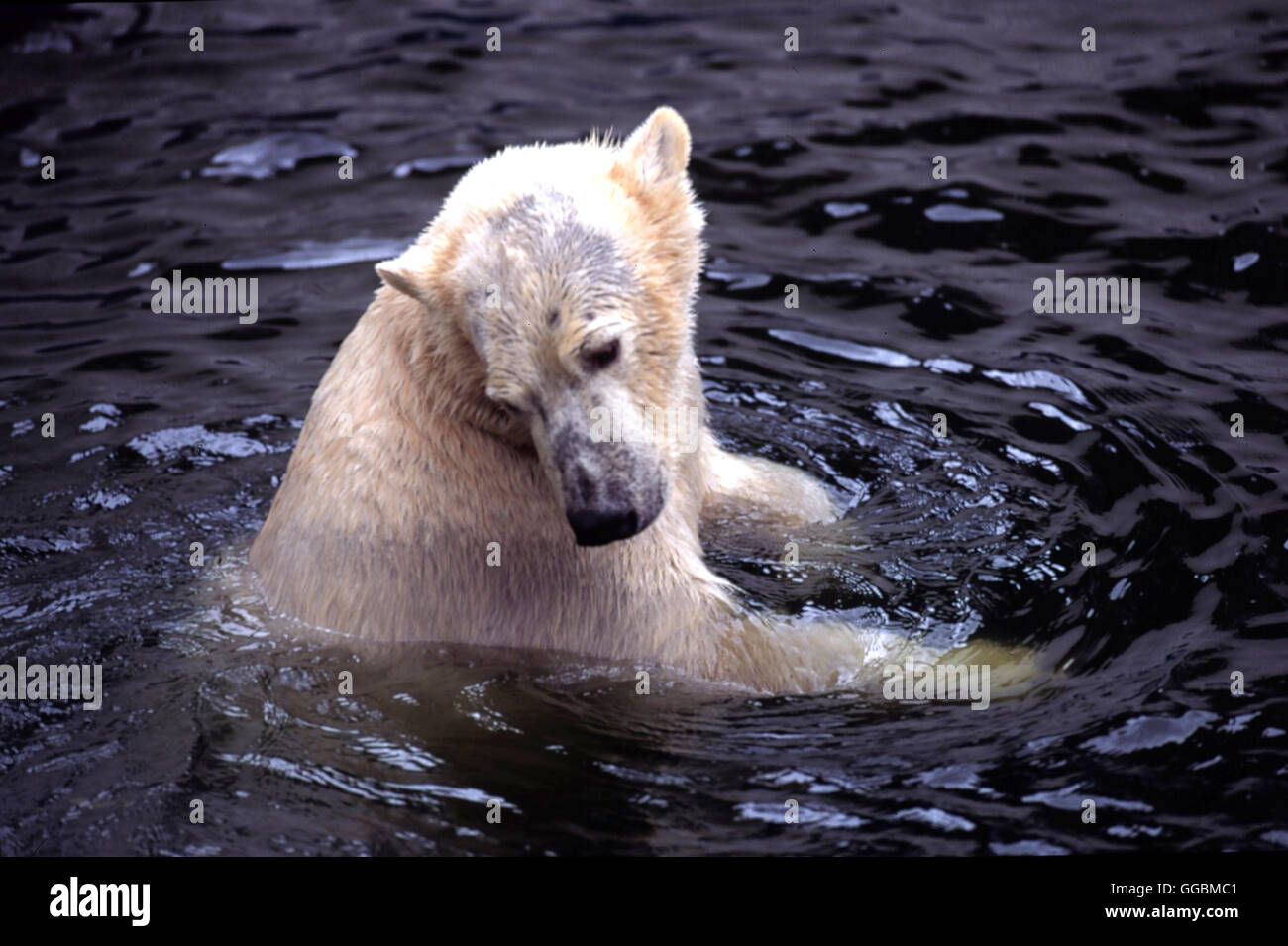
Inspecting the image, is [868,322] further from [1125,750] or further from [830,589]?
[1125,750]

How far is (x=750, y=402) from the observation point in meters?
6.83

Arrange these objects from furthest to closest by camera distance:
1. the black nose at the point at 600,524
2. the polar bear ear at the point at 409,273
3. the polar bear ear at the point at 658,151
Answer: the polar bear ear at the point at 658,151 < the polar bear ear at the point at 409,273 < the black nose at the point at 600,524

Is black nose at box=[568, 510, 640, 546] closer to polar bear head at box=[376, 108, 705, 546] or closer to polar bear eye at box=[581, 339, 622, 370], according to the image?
polar bear head at box=[376, 108, 705, 546]

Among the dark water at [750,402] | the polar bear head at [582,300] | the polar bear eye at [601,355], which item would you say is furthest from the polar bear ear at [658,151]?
the dark water at [750,402]

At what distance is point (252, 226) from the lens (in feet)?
28.9

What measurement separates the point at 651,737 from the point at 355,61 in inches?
305

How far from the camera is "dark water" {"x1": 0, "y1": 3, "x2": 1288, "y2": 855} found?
432 cm

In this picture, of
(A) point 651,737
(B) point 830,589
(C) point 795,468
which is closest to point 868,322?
(C) point 795,468

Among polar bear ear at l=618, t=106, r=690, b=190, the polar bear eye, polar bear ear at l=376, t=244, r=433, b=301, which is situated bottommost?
the polar bear eye

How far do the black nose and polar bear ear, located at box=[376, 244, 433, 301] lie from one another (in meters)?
0.84

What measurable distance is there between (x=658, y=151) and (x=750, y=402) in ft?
7.89

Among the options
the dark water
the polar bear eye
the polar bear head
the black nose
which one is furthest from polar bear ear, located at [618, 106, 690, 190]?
the dark water

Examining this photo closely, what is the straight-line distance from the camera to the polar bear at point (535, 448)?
4.10 meters

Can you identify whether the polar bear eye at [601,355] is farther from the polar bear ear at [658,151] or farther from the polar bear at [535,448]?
the polar bear ear at [658,151]
